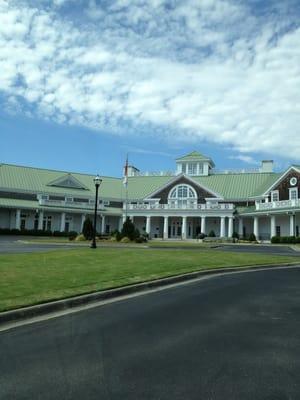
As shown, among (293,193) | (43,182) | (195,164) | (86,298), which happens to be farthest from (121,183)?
(86,298)

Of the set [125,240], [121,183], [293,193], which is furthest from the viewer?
[121,183]

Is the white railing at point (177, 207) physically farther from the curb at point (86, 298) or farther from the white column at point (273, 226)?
the curb at point (86, 298)

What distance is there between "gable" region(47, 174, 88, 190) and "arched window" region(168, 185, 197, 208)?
14.9m

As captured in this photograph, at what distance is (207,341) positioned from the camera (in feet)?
22.2

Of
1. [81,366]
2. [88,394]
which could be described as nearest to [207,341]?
[81,366]

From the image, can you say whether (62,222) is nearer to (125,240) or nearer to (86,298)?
(125,240)

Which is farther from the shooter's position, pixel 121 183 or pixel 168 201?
pixel 121 183

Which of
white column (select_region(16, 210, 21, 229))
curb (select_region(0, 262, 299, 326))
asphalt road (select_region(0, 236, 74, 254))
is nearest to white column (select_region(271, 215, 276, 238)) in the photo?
asphalt road (select_region(0, 236, 74, 254))

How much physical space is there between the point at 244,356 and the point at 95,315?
3.59 m

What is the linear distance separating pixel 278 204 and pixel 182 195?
1576 centimetres

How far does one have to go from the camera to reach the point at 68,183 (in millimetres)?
71125

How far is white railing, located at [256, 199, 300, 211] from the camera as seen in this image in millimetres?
52494

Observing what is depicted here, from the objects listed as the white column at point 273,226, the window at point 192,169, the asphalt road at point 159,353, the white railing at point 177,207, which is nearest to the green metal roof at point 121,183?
the window at point 192,169

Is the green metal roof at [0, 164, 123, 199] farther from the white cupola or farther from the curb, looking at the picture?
the curb
